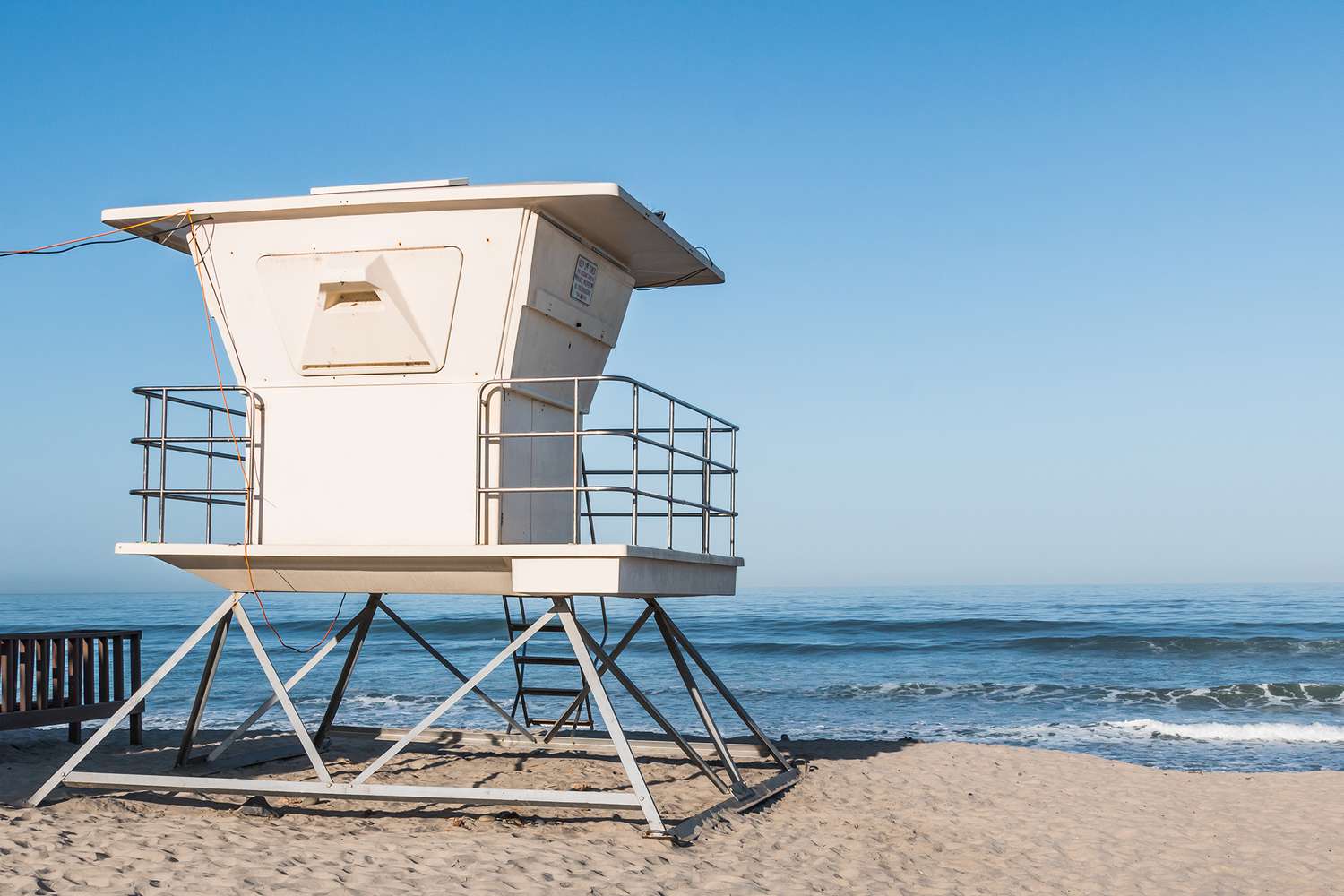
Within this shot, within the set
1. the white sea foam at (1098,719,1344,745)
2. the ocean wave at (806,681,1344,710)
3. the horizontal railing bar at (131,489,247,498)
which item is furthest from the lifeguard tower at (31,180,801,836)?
the ocean wave at (806,681,1344,710)

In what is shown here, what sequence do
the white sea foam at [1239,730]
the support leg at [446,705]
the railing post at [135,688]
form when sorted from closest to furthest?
the support leg at [446,705] < the railing post at [135,688] < the white sea foam at [1239,730]

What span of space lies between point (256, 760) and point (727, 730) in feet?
25.6

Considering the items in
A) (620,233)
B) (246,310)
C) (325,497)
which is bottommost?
(325,497)

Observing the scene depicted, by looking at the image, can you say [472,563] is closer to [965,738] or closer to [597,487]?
[597,487]

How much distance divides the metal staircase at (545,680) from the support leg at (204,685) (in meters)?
2.34

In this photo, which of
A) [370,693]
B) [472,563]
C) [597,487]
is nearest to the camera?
[597,487]

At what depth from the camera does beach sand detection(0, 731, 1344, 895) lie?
7.32m

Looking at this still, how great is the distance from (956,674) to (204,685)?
21.4 meters

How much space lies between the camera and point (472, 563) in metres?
8.80

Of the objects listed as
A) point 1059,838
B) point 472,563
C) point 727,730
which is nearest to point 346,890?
point 472,563

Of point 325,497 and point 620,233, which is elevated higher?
point 620,233

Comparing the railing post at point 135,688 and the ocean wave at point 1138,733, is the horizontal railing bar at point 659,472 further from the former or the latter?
the ocean wave at point 1138,733

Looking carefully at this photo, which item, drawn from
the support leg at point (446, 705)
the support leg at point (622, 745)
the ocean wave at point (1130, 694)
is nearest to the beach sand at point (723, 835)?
the support leg at point (622, 745)

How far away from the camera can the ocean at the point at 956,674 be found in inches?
781
